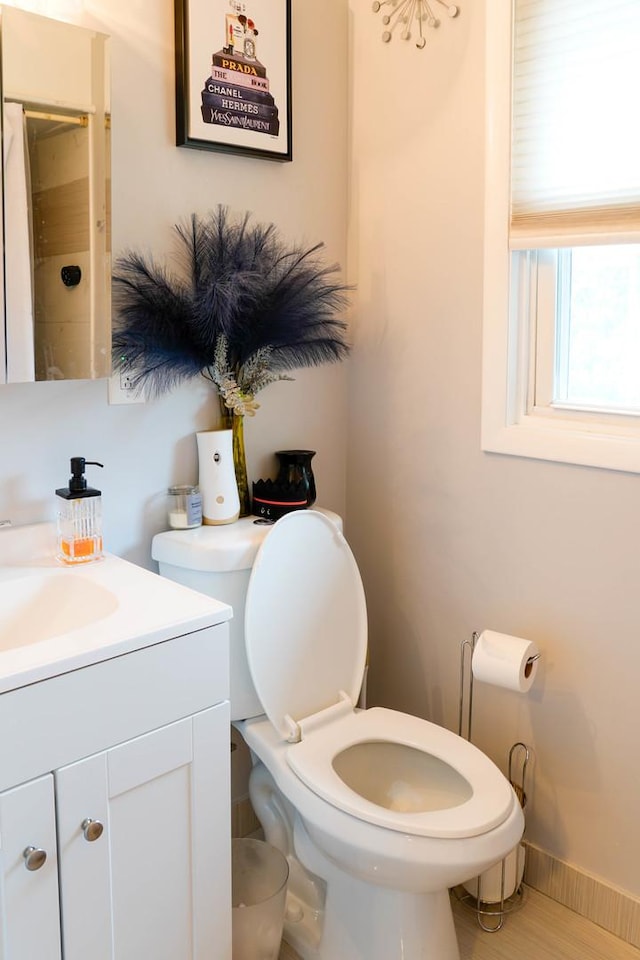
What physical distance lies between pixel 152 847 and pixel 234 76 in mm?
1531

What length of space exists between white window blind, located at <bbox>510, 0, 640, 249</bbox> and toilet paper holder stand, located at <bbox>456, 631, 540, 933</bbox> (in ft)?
3.02

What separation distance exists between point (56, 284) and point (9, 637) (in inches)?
25.1

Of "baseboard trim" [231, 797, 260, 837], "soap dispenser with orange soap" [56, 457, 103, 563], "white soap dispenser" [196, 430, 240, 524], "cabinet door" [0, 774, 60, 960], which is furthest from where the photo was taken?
"baseboard trim" [231, 797, 260, 837]

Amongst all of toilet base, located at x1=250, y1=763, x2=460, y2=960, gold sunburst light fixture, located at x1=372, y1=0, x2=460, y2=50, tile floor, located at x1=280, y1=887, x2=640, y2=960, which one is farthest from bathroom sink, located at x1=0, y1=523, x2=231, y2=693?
gold sunburst light fixture, located at x1=372, y1=0, x2=460, y2=50

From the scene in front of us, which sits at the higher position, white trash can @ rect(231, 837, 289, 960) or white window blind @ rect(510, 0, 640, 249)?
Answer: white window blind @ rect(510, 0, 640, 249)

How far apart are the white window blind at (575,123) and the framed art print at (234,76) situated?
52cm

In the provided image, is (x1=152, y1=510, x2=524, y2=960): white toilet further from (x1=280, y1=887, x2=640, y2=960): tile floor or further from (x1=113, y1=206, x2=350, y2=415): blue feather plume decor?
(x1=113, y1=206, x2=350, y2=415): blue feather plume decor

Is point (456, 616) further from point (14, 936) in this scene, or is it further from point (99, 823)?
point (14, 936)

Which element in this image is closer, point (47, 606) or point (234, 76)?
point (47, 606)

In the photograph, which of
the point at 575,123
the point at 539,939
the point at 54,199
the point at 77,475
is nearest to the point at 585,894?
the point at 539,939

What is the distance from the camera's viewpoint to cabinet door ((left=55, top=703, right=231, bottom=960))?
4.23 feet

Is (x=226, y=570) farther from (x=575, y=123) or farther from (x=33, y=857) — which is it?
(x=575, y=123)

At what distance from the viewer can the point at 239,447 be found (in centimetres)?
197

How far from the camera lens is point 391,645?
2.27 m
